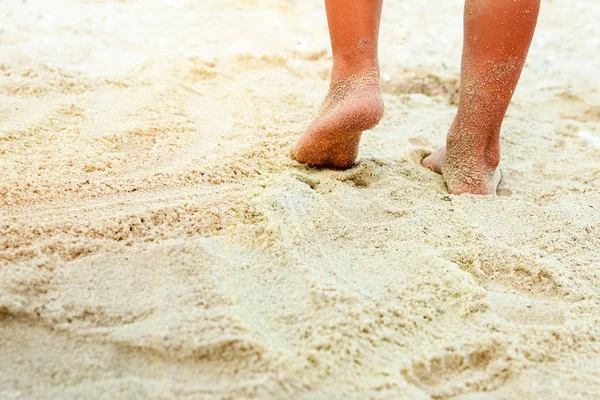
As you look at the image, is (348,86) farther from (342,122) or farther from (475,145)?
(475,145)

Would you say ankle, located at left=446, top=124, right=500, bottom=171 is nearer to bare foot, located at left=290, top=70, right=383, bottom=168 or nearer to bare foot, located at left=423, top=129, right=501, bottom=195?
bare foot, located at left=423, top=129, right=501, bottom=195

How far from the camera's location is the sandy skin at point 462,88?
1343mm

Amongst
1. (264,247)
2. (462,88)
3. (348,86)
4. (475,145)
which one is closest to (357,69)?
(348,86)

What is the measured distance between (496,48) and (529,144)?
0.69 m

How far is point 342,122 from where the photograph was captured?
1.40 meters

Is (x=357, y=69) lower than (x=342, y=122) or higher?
higher

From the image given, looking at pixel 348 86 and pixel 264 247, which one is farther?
pixel 348 86

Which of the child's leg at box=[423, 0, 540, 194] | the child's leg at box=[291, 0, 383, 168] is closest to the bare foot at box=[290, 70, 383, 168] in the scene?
the child's leg at box=[291, 0, 383, 168]

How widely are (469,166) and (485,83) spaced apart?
234mm

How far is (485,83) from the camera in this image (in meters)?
1.39

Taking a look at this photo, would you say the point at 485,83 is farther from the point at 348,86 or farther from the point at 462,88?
the point at 348,86

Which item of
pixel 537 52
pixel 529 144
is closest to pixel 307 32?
pixel 537 52

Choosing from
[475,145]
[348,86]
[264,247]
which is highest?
[348,86]

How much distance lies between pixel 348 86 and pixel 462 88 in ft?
1.04
